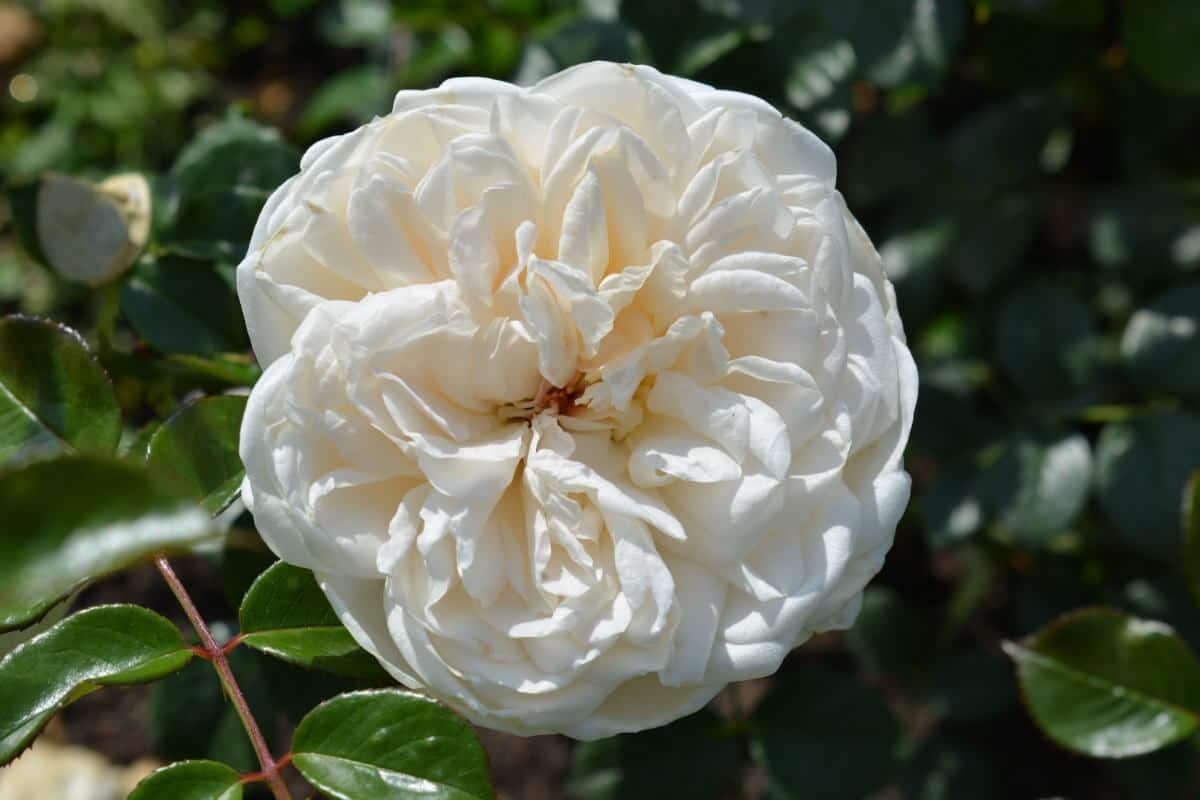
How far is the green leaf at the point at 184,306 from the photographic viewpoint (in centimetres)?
104

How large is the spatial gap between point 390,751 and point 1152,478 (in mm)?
885

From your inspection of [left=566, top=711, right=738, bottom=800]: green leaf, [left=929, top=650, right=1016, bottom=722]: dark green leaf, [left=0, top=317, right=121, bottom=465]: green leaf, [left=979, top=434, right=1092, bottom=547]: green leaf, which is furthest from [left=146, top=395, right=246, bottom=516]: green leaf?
[left=929, top=650, right=1016, bottom=722]: dark green leaf

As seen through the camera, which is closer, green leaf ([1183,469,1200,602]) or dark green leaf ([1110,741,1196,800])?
green leaf ([1183,469,1200,602])

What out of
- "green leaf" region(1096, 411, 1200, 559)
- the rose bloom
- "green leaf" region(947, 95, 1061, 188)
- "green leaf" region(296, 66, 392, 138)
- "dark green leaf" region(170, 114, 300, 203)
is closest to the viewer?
the rose bloom

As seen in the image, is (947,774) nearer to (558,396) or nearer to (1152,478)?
(1152,478)

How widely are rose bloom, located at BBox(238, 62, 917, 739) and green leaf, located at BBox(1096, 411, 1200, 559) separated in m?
0.59

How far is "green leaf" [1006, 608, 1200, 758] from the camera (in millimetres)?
1010

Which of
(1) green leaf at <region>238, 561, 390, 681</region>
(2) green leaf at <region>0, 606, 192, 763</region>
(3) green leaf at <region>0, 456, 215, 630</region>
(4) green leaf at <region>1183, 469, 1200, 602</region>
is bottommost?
(4) green leaf at <region>1183, 469, 1200, 602</region>

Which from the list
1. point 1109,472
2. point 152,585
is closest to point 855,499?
point 1109,472

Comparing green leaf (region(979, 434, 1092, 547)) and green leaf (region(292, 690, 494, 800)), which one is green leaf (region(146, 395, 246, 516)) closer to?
green leaf (region(292, 690, 494, 800))

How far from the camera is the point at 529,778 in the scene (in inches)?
68.4

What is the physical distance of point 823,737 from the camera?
3.94ft

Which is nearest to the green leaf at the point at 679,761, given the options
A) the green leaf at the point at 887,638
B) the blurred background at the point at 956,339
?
the blurred background at the point at 956,339

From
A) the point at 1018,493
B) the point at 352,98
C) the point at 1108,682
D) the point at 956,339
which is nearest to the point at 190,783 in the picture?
the point at 1108,682
